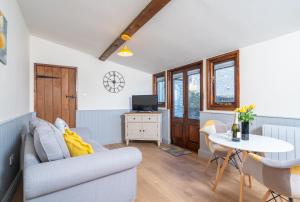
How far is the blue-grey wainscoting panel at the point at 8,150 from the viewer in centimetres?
181

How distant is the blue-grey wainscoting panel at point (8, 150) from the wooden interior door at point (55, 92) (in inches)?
61.3

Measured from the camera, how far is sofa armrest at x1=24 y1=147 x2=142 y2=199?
46.7 inches

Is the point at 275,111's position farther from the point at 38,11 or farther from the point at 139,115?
the point at 38,11

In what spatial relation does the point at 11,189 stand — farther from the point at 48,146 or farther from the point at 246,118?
the point at 246,118

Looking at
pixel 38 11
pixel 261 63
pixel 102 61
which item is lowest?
pixel 261 63

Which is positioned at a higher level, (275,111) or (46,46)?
(46,46)

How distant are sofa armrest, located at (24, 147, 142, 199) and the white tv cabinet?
2799mm

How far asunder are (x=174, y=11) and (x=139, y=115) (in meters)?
2.76

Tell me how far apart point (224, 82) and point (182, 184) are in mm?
1905

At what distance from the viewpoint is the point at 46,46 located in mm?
3979

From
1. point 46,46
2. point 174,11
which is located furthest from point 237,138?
point 46,46

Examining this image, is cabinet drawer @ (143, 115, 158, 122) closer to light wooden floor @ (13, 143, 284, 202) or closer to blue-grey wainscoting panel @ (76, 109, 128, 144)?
blue-grey wainscoting panel @ (76, 109, 128, 144)

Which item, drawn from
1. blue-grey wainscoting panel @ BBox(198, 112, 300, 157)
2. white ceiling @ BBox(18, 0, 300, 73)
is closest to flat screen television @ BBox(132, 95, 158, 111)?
white ceiling @ BBox(18, 0, 300, 73)

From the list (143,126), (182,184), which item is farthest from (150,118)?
(182,184)
